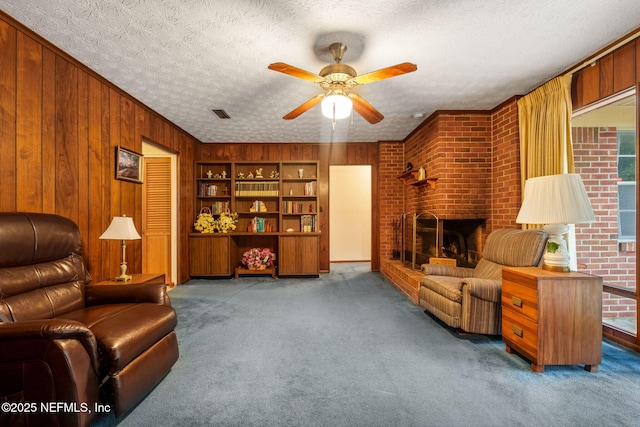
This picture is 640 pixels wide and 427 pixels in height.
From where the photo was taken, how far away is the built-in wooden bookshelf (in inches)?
196

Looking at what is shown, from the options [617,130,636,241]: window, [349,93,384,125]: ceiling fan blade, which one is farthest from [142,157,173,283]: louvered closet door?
[617,130,636,241]: window

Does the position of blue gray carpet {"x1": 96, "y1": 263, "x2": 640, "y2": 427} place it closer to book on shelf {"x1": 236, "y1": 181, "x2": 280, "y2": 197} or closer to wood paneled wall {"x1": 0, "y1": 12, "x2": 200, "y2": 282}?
wood paneled wall {"x1": 0, "y1": 12, "x2": 200, "y2": 282}

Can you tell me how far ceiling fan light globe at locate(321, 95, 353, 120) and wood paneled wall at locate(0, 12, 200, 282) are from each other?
227 cm

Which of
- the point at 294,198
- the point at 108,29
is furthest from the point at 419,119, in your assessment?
the point at 108,29

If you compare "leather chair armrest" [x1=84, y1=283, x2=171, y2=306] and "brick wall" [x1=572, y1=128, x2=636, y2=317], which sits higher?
"brick wall" [x1=572, y1=128, x2=636, y2=317]

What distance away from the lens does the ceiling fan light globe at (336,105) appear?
2.38 m

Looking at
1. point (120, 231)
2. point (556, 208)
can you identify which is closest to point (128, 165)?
point (120, 231)

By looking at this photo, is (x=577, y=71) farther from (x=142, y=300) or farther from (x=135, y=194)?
(x=135, y=194)

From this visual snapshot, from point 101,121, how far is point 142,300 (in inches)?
78.8

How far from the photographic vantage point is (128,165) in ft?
10.9

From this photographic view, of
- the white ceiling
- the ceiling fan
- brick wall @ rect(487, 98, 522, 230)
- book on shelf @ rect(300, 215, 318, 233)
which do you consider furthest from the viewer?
book on shelf @ rect(300, 215, 318, 233)

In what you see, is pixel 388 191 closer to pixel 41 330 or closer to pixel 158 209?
pixel 158 209

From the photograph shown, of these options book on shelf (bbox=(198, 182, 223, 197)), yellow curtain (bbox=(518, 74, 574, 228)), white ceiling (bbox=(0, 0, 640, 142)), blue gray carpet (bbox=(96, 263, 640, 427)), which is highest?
white ceiling (bbox=(0, 0, 640, 142))

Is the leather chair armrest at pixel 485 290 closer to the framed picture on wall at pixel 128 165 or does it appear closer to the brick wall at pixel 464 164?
the brick wall at pixel 464 164
